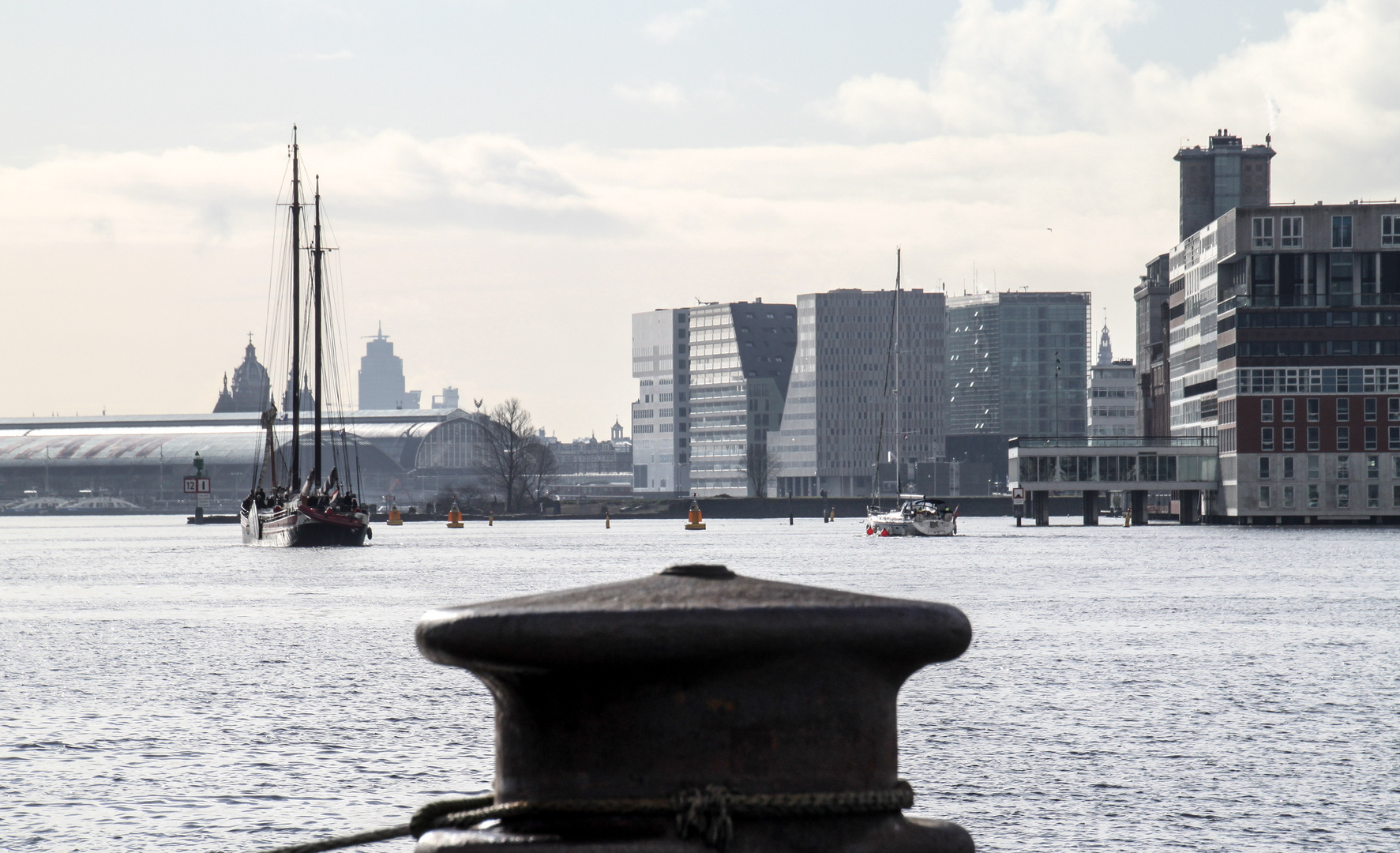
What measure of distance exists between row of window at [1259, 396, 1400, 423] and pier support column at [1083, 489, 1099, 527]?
76.4 feet

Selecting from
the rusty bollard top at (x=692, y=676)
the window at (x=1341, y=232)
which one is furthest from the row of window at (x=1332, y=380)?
the rusty bollard top at (x=692, y=676)

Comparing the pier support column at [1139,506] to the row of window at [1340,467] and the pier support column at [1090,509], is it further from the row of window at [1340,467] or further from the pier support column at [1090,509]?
the row of window at [1340,467]

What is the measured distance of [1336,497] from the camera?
5950 inches

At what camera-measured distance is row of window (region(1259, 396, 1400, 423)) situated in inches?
5842

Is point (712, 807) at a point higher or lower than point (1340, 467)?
lower

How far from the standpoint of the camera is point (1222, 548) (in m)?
102

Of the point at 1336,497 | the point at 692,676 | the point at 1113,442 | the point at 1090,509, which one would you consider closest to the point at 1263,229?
the point at 1336,497

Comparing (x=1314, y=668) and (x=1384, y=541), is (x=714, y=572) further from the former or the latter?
(x=1384, y=541)

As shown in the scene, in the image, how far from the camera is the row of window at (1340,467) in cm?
14950

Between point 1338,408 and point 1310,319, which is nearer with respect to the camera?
point 1338,408

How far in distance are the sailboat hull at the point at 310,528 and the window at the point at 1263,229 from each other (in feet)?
262

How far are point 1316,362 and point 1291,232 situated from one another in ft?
34.6

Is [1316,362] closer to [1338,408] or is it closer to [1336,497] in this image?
[1338,408]

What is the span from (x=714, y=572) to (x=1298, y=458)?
15401 centimetres
